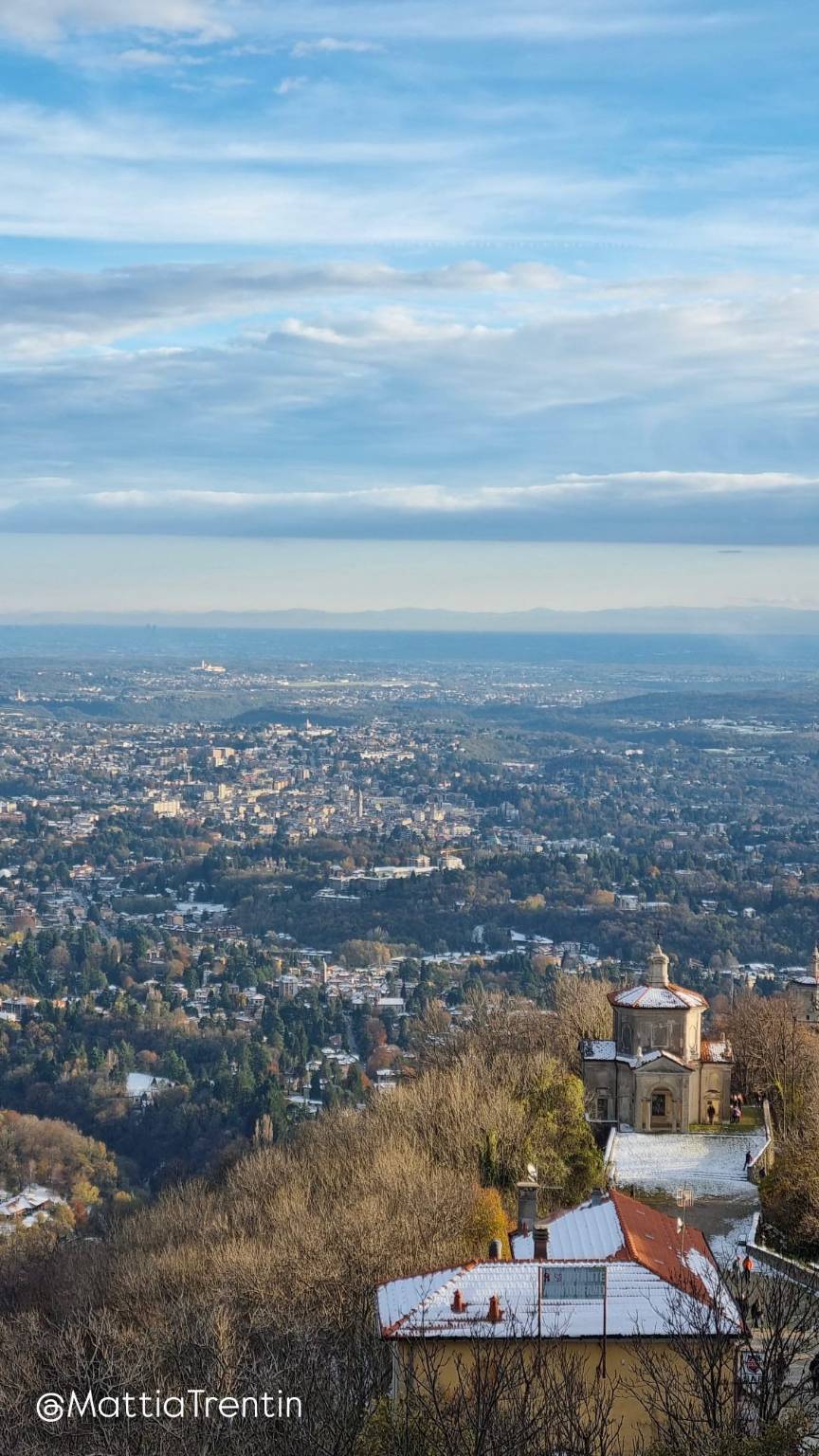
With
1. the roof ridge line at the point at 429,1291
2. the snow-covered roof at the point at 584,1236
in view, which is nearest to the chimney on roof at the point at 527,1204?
the snow-covered roof at the point at 584,1236

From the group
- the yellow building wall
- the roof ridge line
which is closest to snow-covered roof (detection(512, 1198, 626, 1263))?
the roof ridge line

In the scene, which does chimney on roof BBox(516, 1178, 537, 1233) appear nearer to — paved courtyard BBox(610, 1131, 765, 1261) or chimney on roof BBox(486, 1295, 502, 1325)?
paved courtyard BBox(610, 1131, 765, 1261)

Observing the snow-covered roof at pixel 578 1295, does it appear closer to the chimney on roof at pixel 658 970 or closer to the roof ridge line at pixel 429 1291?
the roof ridge line at pixel 429 1291

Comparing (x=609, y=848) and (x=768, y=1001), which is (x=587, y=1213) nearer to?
(x=768, y=1001)

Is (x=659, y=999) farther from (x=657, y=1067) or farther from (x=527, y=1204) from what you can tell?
(x=527, y=1204)

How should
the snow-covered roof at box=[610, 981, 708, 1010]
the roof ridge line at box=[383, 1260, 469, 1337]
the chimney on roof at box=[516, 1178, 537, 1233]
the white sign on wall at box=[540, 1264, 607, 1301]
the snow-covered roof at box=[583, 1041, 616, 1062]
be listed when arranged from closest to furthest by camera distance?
the roof ridge line at box=[383, 1260, 469, 1337] < the white sign on wall at box=[540, 1264, 607, 1301] < the chimney on roof at box=[516, 1178, 537, 1233] < the snow-covered roof at box=[610, 981, 708, 1010] < the snow-covered roof at box=[583, 1041, 616, 1062]

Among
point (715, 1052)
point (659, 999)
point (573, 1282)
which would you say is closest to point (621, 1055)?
point (659, 999)

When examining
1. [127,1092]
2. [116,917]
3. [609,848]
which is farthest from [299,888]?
[127,1092]

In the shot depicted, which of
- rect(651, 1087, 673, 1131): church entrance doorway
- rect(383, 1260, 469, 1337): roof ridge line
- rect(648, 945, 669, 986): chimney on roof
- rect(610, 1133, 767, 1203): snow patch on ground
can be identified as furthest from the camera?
rect(648, 945, 669, 986): chimney on roof
